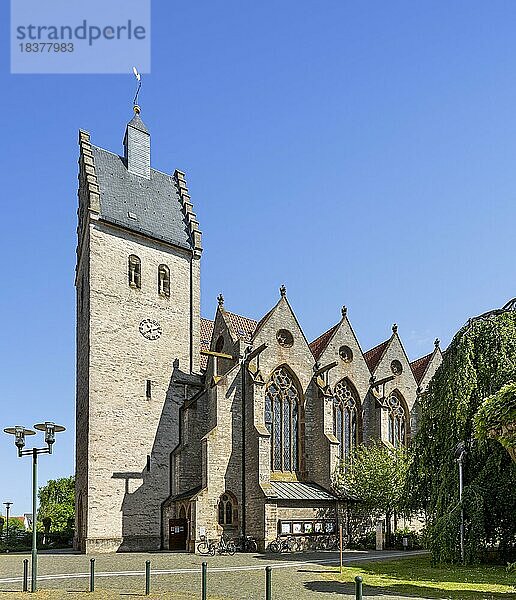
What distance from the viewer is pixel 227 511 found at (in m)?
39.6

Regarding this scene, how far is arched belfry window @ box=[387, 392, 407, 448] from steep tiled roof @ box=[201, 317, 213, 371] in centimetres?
1282

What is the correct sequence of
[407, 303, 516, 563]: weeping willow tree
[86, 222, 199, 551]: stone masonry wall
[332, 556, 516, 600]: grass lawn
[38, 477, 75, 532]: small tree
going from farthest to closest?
[38, 477, 75, 532]: small tree, [86, 222, 199, 551]: stone masonry wall, [407, 303, 516, 563]: weeping willow tree, [332, 556, 516, 600]: grass lawn

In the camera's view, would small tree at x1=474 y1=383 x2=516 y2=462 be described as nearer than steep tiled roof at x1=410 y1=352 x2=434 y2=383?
Yes

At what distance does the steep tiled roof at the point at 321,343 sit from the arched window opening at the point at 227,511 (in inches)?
448

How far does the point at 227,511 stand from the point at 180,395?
825 cm

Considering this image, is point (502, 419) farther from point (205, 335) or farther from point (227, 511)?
point (205, 335)

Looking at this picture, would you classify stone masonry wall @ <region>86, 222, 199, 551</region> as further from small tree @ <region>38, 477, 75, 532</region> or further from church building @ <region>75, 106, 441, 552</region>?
small tree @ <region>38, 477, 75, 532</region>

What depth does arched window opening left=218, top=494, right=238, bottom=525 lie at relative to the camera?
1545 inches

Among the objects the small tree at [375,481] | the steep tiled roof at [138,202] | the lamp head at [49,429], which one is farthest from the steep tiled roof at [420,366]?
the lamp head at [49,429]

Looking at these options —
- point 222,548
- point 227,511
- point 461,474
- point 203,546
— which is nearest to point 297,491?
point 227,511

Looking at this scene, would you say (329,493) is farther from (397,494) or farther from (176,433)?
(176,433)

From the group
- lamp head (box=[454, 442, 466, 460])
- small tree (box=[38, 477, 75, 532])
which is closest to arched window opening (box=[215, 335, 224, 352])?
lamp head (box=[454, 442, 466, 460])

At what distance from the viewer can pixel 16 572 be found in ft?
90.3

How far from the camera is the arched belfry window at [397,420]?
1984 inches
